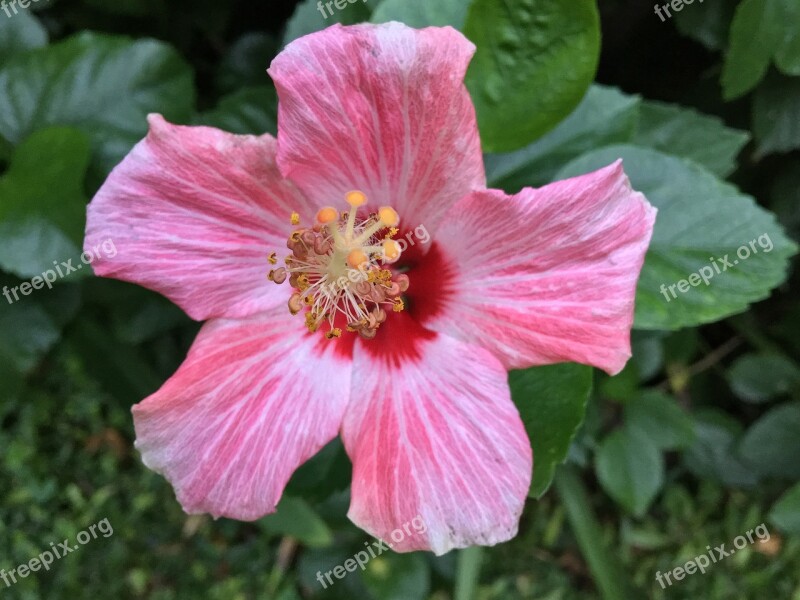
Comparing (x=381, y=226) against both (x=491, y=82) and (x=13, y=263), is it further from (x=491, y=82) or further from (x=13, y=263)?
(x=13, y=263)

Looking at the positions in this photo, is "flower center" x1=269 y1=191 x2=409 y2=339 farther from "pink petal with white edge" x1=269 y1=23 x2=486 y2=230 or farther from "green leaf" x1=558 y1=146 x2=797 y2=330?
"green leaf" x1=558 y1=146 x2=797 y2=330

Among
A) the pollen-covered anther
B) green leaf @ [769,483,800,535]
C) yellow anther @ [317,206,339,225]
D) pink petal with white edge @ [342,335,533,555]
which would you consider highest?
yellow anther @ [317,206,339,225]

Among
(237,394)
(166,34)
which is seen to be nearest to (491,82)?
(237,394)

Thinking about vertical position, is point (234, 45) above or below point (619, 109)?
above

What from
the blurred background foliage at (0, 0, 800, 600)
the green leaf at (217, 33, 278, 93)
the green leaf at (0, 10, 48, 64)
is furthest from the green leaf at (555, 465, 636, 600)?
the green leaf at (0, 10, 48, 64)

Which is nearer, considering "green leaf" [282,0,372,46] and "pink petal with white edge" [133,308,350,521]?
"pink petal with white edge" [133,308,350,521]

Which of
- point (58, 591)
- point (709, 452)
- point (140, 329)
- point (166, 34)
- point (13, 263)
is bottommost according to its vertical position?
point (709, 452)

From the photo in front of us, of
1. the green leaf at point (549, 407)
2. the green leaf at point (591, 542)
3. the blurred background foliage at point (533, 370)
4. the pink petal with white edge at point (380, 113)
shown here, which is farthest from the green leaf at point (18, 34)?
the green leaf at point (591, 542)
